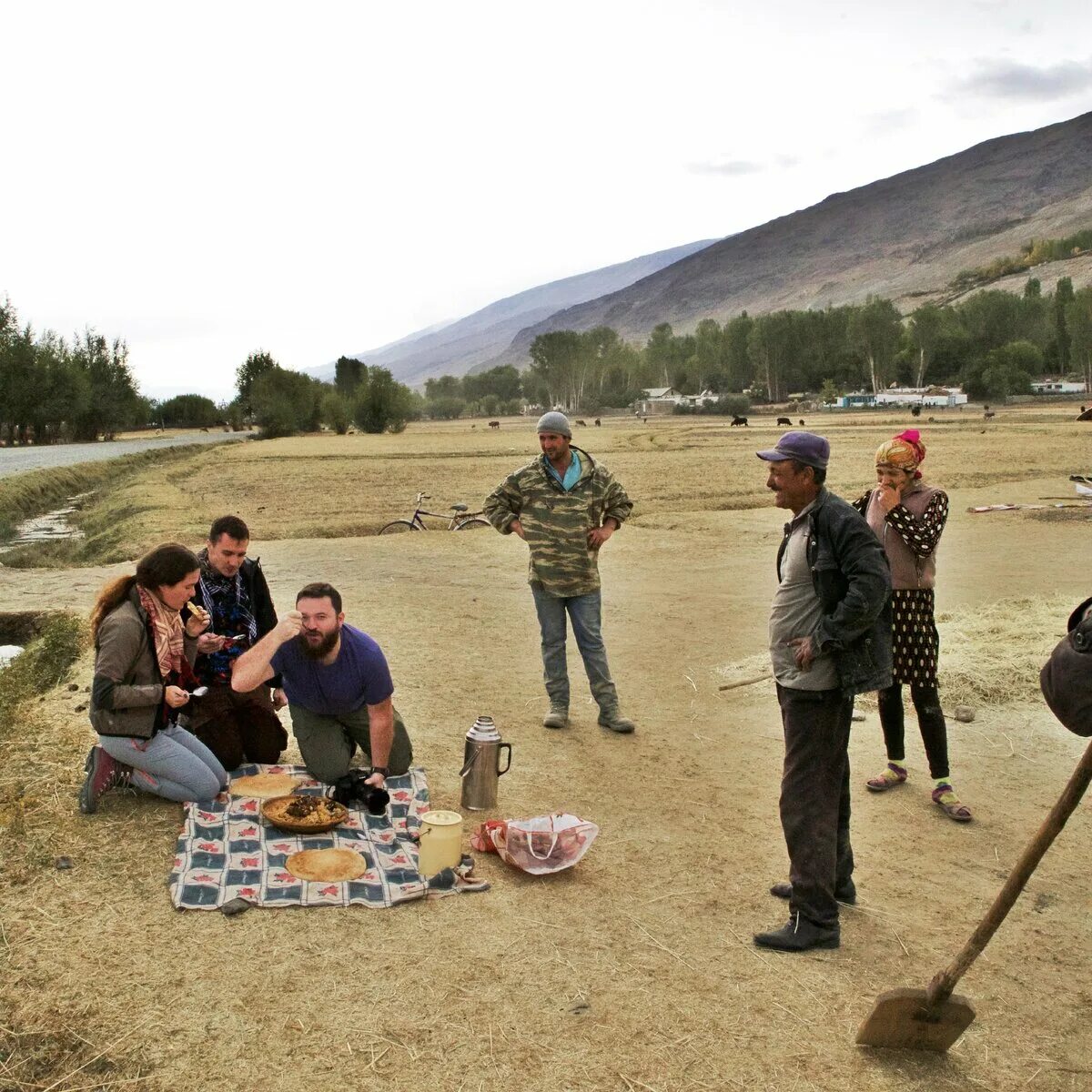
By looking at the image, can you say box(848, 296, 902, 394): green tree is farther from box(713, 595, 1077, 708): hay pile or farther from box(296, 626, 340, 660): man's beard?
box(296, 626, 340, 660): man's beard

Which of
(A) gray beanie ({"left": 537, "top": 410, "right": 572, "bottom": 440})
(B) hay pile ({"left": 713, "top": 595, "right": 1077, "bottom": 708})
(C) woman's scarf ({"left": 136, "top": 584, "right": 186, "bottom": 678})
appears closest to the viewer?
(C) woman's scarf ({"left": 136, "top": 584, "right": 186, "bottom": 678})

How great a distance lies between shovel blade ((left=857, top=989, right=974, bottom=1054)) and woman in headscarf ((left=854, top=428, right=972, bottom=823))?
2.38m

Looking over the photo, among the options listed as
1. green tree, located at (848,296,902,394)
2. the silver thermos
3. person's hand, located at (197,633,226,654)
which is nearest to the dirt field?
the silver thermos

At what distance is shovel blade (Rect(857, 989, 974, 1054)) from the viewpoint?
12.8ft

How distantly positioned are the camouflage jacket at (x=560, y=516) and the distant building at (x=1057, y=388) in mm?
104737

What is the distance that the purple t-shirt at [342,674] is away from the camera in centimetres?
624

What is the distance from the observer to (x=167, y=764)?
5.89 meters

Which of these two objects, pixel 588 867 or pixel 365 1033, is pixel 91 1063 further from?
pixel 588 867

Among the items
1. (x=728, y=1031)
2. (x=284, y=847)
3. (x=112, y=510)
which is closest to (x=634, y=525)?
(x=112, y=510)

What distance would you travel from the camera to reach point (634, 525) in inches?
818

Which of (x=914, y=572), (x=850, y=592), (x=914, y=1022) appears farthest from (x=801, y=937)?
(x=914, y=572)

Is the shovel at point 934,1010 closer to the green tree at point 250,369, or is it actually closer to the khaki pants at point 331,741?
the khaki pants at point 331,741

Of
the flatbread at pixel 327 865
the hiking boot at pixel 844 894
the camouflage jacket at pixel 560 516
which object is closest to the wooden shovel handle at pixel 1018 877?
the hiking boot at pixel 844 894

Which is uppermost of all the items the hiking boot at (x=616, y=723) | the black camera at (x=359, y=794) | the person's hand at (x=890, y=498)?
the person's hand at (x=890, y=498)
